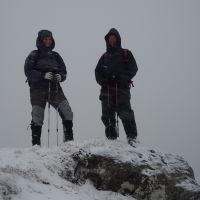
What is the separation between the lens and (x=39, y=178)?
7.83 m

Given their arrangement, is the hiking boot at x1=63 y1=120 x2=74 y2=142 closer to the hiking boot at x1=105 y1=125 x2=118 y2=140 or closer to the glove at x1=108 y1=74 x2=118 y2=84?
the hiking boot at x1=105 y1=125 x2=118 y2=140

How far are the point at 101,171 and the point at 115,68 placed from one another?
3616 mm

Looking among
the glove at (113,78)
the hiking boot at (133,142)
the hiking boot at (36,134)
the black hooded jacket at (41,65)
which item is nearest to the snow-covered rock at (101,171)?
the hiking boot at (133,142)

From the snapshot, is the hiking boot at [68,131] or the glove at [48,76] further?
the glove at [48,76]

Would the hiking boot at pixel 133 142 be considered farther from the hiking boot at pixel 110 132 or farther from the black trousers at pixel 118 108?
the hiking boot at pixel 110 132

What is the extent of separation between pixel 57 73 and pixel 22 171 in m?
4.23

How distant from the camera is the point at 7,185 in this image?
6793 mm

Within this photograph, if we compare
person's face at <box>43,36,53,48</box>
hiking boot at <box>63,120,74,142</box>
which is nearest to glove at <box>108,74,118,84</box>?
hiking boot at <box>63,120,74,142</box>

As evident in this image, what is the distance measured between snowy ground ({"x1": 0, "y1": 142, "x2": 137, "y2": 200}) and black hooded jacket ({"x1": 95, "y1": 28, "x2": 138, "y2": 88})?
245cm

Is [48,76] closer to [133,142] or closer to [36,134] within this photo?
[36,134]

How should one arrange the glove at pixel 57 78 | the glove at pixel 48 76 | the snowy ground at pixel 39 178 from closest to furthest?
the snowy ground at pixel 39 178 → the glove at pixel 48 76 → the glove at pixel 57 78

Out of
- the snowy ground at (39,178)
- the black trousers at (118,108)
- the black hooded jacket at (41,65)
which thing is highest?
the black hooded jacket at (41,65)

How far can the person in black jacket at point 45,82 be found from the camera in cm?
1095

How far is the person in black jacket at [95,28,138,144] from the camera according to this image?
11.0 metres
